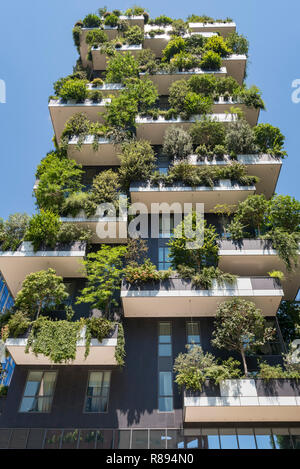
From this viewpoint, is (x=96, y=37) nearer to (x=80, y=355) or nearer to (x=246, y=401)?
(x=80, y=355)

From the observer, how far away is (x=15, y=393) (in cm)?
1612

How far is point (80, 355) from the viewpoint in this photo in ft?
51.7

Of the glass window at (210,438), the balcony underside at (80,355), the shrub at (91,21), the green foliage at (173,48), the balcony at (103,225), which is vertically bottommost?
the glass window at (210,438)

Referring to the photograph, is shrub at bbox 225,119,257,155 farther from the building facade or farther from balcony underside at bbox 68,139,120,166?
balcony underside at bbox 68,139,120,166

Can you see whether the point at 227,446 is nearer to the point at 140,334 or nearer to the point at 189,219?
the point at 140,334

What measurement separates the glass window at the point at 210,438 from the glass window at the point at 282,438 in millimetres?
2325

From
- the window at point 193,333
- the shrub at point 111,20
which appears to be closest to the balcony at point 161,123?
the window at point 193,333

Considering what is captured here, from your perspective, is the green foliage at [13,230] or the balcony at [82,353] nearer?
the balcony at [82,353]

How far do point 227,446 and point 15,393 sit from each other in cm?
957

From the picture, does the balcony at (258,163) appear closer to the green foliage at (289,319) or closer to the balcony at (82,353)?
the green foliage at (289,319)

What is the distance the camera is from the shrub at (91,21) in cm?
3491

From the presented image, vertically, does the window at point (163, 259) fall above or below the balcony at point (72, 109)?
below

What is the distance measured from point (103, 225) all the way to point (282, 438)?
13.0 m

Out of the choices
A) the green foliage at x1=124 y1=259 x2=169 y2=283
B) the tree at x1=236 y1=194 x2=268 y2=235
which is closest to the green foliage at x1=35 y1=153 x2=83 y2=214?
the green foliage at x1=124 y1=259 x2=169 y2=283
